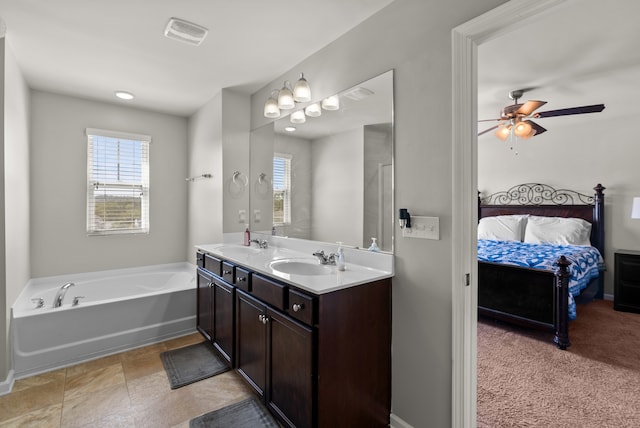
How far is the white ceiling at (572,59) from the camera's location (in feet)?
6.31

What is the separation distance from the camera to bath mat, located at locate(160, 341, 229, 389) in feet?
7.36

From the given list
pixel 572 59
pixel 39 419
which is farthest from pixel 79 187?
pixel 572 59

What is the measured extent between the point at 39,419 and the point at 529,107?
15.0ft

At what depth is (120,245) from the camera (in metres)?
3.64

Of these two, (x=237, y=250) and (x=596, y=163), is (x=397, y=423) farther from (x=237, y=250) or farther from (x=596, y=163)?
(x=596, y=163)

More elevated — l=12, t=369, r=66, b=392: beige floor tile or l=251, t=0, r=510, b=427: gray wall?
l=251, t=0, r=510, b=427: gray wall

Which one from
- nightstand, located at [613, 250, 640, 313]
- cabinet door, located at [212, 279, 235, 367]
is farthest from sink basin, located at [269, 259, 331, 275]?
nightstand, located at [613, 250, 640, 313]

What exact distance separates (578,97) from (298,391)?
Result: 161 inches

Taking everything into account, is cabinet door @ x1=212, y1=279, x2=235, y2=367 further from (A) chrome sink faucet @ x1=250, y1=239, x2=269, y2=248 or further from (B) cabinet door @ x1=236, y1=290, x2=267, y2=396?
(A) chrome sink faucet @ x1=250, y1=239, x2=269, y2=248

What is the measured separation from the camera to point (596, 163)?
413 centimetres

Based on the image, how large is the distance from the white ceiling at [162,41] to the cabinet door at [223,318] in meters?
1.86

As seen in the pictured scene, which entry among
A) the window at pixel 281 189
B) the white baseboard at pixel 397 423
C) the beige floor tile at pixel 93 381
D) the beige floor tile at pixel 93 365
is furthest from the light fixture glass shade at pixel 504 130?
the beige floor tile at pixel 93 365

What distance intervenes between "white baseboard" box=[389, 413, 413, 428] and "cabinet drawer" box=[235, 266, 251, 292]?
3.76 feet

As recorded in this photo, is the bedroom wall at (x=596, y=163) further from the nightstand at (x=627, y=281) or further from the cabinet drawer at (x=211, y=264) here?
the cabinet drawer at (x=211, y=264)
